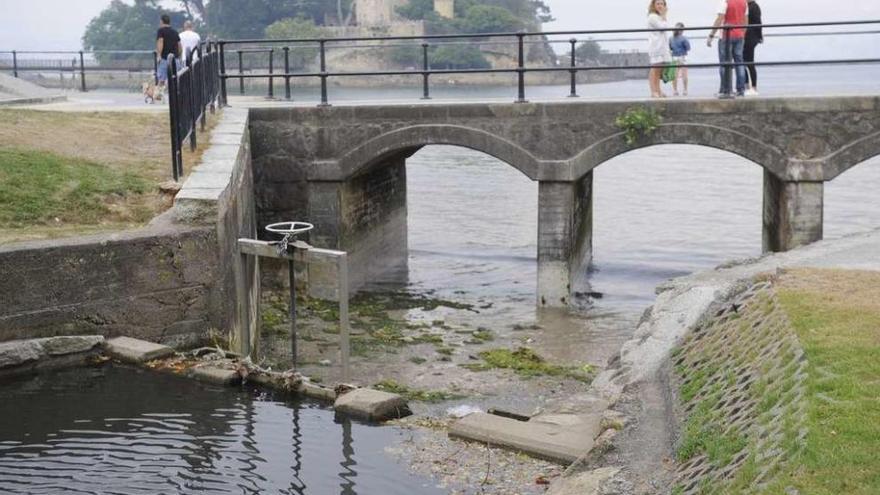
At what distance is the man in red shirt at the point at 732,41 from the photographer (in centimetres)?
1731

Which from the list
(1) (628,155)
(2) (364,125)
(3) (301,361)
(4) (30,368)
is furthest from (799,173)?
(1) (628,155)

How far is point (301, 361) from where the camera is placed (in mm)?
13266

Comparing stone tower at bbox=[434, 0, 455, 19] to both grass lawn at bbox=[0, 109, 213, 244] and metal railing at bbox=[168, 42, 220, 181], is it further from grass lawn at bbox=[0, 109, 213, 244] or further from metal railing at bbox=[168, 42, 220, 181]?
grass lawn at bbox=[0, 109, 213, 244]

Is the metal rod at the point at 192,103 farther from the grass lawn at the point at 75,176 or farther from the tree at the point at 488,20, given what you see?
the tree at the point at 488,20

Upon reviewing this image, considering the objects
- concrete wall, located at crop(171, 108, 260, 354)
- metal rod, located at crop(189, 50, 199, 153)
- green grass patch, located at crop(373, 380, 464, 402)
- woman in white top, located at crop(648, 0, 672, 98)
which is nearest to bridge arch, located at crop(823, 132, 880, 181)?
woman in white top, located at crop(648, 0, 672, 98)

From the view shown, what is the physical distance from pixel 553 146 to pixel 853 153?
4267 millimetres

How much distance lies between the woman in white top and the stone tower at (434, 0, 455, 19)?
99.5 metres

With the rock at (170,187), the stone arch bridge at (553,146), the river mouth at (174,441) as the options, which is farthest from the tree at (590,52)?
the river mouth at (174,441)

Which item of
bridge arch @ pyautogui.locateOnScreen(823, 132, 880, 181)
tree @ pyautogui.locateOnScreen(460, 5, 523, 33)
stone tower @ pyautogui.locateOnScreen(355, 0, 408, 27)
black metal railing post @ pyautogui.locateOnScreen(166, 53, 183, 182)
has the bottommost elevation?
bridge arch @ pyautogui.locateOnScreen(823, 132, 880, 181)

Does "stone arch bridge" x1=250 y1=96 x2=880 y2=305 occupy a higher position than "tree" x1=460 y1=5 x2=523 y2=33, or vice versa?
"tree" x1=460 y1=5 x2=523 y2=33

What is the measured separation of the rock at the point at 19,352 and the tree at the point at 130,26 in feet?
322

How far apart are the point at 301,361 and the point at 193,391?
3.94m

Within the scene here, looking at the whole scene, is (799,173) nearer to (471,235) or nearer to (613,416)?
(613,416)

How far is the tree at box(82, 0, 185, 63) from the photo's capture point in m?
111
